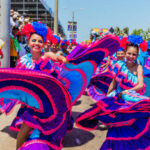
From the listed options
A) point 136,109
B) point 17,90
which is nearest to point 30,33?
point 17,90

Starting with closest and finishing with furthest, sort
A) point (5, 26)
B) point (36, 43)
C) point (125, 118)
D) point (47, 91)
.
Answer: point (47, 91) < point (125, 118) < point (36, 43) < point (5, 26)

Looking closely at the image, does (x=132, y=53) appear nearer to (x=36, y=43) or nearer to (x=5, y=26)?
(x=36, y=43)

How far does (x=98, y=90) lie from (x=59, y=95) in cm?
283

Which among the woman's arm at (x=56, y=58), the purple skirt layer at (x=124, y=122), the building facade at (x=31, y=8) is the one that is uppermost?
the building facade at (x=31, y=8)

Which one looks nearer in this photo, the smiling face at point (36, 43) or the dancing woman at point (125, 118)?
the dancing woman at point (125, 118)

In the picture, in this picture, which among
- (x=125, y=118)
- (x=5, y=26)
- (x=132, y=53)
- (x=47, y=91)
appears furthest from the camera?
(x=5, y=26)

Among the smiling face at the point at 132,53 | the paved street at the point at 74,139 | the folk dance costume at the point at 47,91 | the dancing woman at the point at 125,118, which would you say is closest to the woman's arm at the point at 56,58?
the folk dance costume at the point at 47,91

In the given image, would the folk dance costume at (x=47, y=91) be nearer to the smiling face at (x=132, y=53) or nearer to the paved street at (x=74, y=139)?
the smiling face at (x=132, y=53)

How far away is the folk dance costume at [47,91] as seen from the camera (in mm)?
2152

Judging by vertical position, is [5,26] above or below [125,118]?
above

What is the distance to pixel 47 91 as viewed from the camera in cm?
231

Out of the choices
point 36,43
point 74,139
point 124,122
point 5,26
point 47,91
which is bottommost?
point 74,139

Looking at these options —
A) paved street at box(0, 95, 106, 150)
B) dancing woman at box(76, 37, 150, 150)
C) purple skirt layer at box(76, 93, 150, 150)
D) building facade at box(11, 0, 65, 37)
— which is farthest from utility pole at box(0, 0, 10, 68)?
building facade at box(11, 0, 65, 37)

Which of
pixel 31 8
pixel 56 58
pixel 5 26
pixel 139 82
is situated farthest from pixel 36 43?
pixel 31 8
